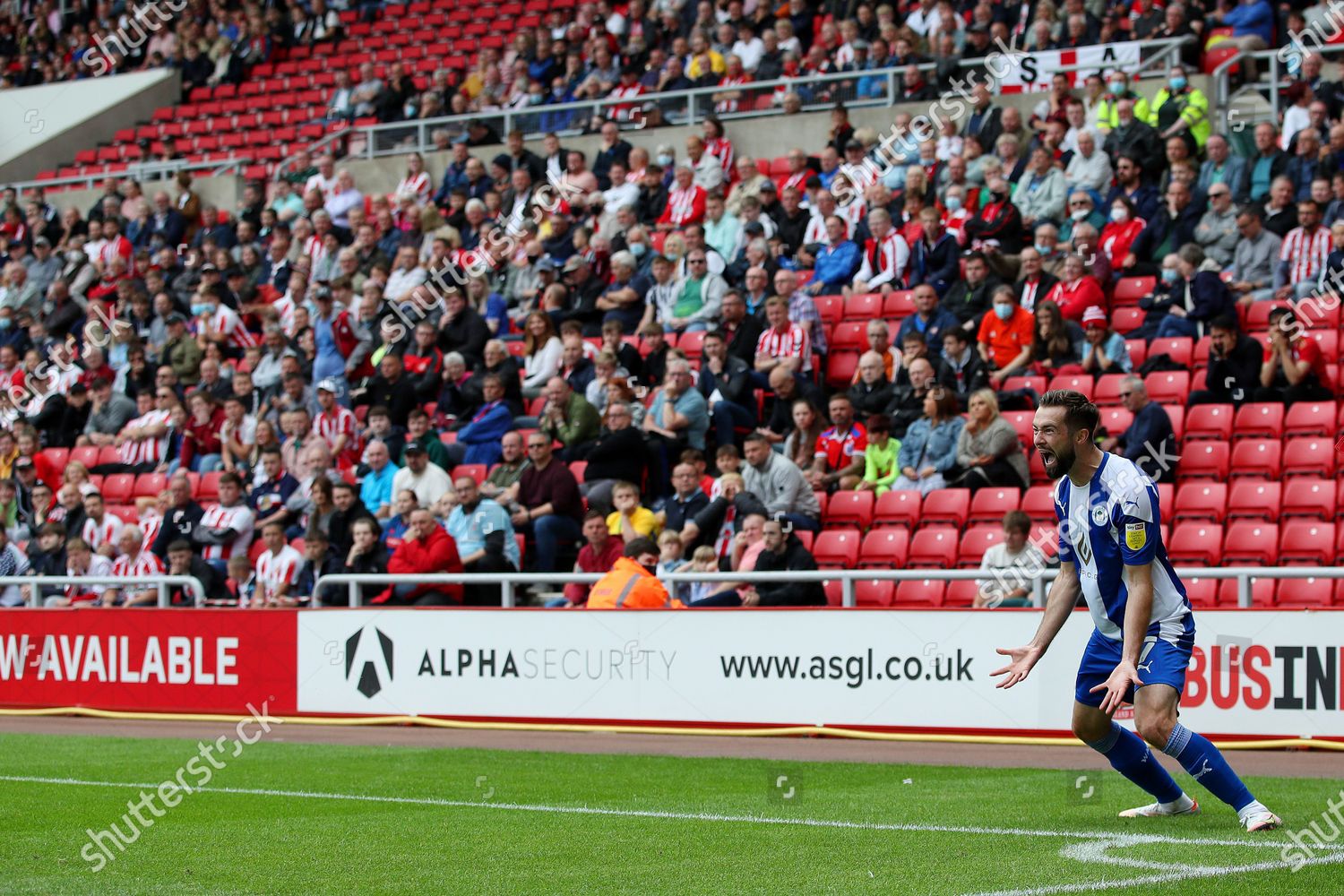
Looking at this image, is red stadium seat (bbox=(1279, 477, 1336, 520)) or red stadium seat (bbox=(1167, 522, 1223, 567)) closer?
A: red stadium seat (bbox=(1167, 522, 1223, 567))

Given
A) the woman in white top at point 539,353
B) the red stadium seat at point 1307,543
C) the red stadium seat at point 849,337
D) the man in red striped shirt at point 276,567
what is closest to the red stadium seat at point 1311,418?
the red stadium seat at point 1307,543

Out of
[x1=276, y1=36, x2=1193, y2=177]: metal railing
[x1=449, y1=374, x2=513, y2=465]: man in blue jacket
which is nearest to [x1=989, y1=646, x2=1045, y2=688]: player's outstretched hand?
[x1=449, y1=374, x2=513, y2=465]: man in blue jacket

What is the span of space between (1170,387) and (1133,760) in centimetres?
816

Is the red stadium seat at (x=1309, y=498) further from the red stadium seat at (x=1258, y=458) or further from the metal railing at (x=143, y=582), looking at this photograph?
the metal railing at (x=143, y=582)

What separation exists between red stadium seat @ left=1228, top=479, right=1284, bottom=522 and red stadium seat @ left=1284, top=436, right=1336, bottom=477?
26cm

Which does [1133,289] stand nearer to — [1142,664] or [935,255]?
[935,255]

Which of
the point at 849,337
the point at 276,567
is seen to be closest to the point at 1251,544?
the point at 849,337

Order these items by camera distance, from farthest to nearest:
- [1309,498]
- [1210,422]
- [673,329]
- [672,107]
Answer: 1. [672,107]
2. [673,329]
3. [1210,422]
4. [1309,498]

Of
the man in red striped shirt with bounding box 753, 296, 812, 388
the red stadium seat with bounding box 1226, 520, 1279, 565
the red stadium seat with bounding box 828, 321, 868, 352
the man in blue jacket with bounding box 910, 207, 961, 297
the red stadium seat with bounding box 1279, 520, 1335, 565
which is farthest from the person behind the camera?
the red stadium seat with bounding box 828, 321, 868, 352

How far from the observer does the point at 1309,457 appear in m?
14.3

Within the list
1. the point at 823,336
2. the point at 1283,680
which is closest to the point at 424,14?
the point at 823,336

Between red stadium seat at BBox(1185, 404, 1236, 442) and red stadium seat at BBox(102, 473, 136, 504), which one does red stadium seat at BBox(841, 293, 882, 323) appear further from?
red stadium seat at BBox(102, 473, 136, 504)

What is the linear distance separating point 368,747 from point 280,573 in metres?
4.29

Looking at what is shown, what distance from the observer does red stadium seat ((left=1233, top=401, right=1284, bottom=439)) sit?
48.0 feet
